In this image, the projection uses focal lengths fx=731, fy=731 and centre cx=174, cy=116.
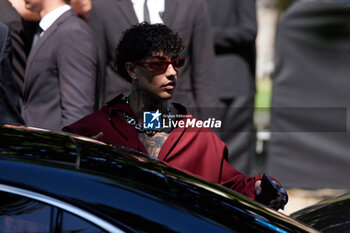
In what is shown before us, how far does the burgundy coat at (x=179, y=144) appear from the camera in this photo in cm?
363

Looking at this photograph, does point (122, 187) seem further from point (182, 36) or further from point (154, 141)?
point (182, 36)

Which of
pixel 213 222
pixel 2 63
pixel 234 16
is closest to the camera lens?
pixel 213 222

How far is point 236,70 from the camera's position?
23.0 feet

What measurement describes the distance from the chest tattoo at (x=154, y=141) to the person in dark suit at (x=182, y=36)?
5.31 feet

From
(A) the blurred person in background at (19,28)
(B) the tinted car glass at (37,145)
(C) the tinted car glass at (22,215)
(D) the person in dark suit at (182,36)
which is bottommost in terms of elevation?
(C) the tinted car glass at (22,215)

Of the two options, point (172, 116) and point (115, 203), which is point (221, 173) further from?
point (115, 203)

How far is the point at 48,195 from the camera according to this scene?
6.76 feet

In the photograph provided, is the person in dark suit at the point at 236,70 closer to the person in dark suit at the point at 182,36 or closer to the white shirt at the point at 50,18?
the person in dark suit at the point at 182,36

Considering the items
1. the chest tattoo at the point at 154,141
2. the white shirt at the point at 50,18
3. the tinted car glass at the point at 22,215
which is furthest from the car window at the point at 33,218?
the white shirt at the point at 50,18

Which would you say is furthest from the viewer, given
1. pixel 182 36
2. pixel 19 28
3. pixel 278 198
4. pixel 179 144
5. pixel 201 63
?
pixel 201 63

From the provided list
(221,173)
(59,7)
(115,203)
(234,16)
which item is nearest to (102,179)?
(115,203)

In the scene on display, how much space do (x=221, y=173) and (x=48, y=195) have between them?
1.74 meters

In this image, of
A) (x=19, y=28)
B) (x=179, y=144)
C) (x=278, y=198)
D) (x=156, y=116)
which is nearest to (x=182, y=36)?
(x=19, y=28)

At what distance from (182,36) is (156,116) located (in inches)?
71.6
